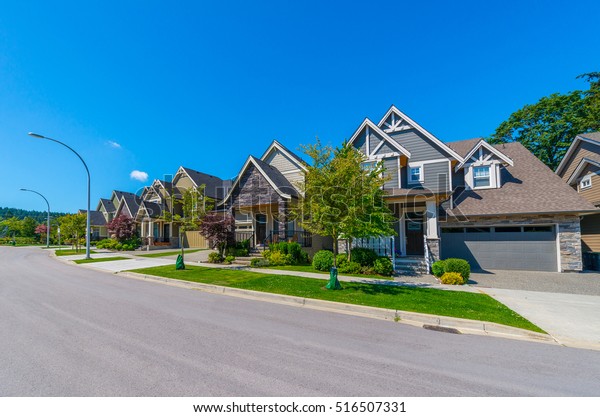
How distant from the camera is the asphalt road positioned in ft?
11.0

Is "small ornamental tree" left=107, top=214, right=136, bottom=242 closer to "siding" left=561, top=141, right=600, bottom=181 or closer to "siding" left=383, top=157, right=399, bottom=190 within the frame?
"siding" left=383, top=157, right=399, bottom=190

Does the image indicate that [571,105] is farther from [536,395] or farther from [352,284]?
[536,395]

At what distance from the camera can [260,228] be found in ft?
64.1

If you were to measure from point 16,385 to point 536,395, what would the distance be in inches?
269

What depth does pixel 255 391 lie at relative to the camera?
10.6 feet

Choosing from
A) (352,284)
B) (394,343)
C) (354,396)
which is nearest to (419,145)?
(352,284)

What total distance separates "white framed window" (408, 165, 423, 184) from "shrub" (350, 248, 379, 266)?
6486mm

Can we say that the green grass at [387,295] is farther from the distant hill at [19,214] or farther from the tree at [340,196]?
the distant hill at [19,214]

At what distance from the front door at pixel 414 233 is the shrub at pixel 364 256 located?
3.79 m

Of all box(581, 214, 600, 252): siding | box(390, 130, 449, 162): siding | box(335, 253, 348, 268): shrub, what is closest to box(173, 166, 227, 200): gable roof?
box(335, 253, 348, 268): shrub

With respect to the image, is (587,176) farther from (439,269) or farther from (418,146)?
(439,269)

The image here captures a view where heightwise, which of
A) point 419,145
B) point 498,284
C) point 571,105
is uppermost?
point 571,105

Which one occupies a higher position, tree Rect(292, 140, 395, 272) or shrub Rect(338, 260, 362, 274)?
tree Rect(292, 140, 395, 272)

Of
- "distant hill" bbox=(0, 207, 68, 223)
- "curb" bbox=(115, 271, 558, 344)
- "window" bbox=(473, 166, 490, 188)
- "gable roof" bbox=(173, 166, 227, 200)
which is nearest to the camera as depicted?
"curb" bbox=(115, 271, 558, 344)
